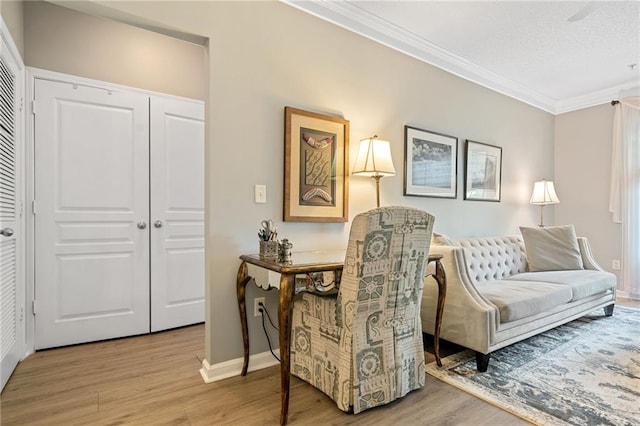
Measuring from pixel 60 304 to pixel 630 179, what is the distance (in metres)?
5.91

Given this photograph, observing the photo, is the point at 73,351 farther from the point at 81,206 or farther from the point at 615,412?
the point at 615,412

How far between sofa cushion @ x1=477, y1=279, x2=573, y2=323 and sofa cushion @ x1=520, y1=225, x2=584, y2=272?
0.65 metres

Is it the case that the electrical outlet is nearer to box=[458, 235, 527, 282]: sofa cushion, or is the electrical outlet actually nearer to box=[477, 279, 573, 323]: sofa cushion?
box=[477, 279, 573, 323]: sofa cushion

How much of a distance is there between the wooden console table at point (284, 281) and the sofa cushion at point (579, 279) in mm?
1377

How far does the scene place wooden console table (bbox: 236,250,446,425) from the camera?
1651 millimetres


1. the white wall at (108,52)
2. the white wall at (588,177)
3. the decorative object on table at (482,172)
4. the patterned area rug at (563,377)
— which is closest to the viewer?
the patterned area rug at (563,377)

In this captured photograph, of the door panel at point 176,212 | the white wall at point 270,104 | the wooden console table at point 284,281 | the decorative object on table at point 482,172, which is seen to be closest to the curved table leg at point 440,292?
the wooden console table at point 284,281

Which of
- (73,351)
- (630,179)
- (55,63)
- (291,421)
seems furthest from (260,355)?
(630,179)

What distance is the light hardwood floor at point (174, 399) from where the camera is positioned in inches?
66.6

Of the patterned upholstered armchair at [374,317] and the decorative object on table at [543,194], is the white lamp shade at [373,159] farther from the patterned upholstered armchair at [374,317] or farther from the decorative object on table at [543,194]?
the decorative object on table at [543,194]

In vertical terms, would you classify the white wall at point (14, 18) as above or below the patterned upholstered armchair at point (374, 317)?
above

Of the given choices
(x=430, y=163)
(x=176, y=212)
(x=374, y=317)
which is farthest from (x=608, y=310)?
(x=176, y=212)

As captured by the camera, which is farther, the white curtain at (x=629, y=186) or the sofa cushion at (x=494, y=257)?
the white curtain at (x=629, y=186)

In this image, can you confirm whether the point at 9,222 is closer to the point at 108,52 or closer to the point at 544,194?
the point at 108,52
